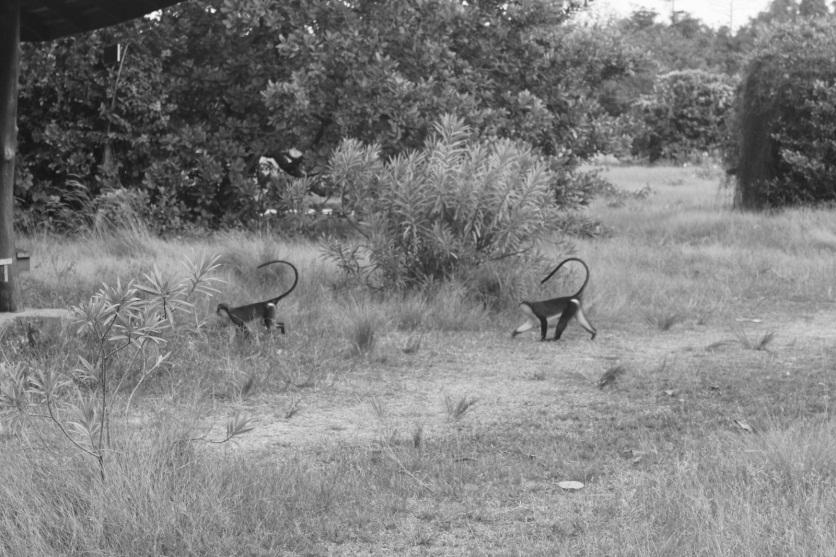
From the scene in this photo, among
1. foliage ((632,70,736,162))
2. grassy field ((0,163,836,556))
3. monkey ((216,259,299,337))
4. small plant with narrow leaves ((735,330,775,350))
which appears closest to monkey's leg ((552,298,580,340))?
grassy field ((0,163,836,556))

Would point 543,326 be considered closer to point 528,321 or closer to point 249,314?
point 528,321

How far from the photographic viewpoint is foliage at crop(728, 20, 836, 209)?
47.2 ft

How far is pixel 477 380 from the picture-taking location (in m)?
6.14

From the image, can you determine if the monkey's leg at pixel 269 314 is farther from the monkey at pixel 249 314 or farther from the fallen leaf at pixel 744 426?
the fallen leaf at pixel 744 426

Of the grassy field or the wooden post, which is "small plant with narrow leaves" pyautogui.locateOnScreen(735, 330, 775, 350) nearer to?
the grassy field

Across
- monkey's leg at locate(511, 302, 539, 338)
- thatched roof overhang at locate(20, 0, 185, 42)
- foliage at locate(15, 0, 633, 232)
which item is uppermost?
thatched roof overhang at locate(20, 0, 185, 42)

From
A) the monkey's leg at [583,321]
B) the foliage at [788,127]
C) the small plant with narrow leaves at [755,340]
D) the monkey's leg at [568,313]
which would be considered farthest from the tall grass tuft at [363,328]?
the foliage at [788,127]

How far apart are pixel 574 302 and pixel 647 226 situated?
6.58 meters

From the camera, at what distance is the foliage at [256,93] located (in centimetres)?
1125

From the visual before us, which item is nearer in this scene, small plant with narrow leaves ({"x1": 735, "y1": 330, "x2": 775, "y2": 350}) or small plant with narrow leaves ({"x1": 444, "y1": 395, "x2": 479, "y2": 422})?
small plant with narrow leaves ({"x1": 444, "y1": 395, "x2": 479, "y2": 422})

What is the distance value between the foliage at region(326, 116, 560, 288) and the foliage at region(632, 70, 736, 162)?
1858cm

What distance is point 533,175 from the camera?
8.09 meters

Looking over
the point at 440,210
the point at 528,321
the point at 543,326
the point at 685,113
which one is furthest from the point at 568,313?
the point at 685,113

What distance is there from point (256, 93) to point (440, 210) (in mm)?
4728
